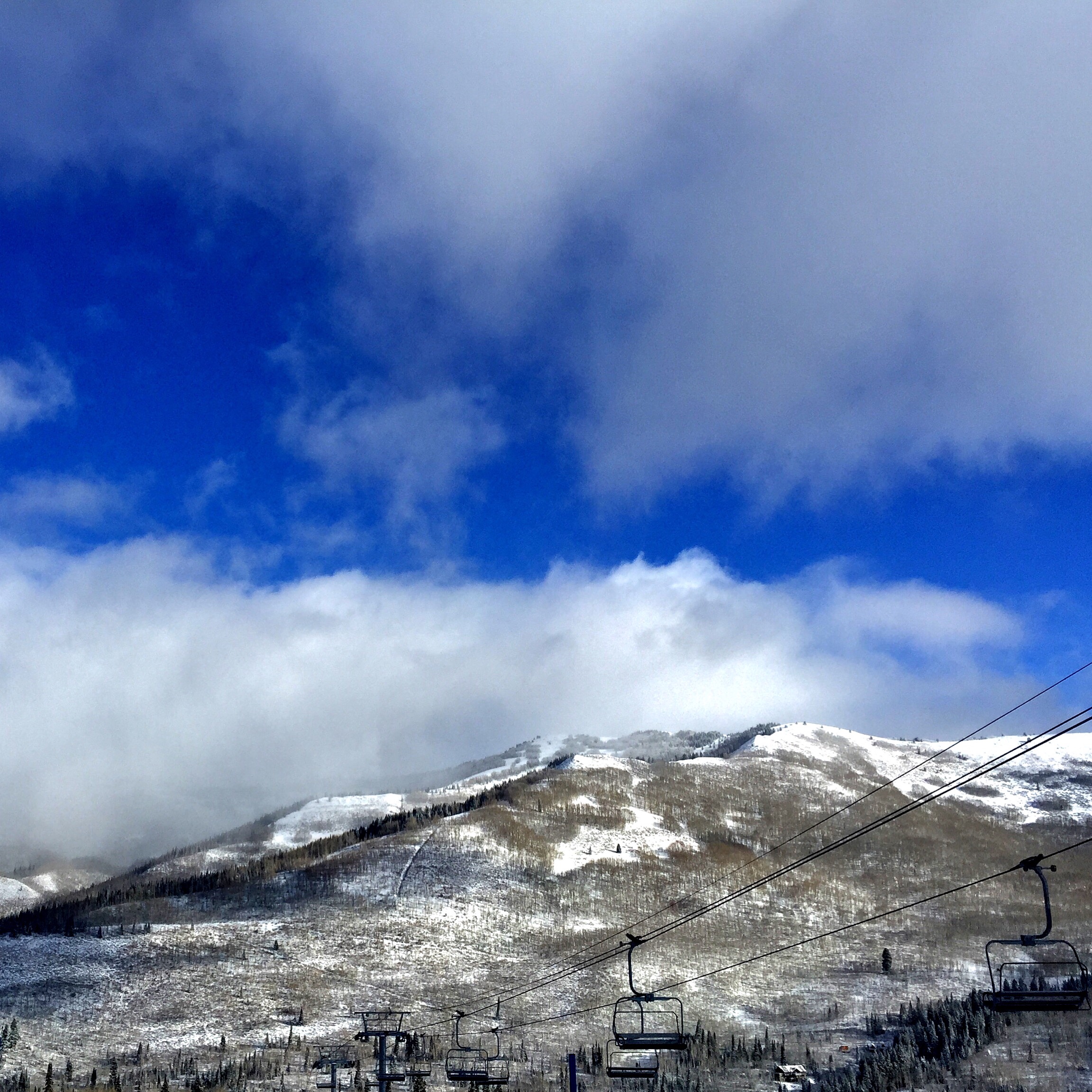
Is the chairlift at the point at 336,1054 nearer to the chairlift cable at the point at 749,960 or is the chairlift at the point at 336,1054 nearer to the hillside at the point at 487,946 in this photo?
the hillside at the point at 487,946

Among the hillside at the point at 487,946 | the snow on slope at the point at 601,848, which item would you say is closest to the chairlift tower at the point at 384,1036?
the hillside at the point at 487,946

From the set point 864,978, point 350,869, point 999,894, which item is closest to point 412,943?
point 350,869

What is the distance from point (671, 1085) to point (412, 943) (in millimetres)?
55105

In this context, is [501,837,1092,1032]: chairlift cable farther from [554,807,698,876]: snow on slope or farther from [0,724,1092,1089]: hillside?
[554,807,698,876]: snow on slope

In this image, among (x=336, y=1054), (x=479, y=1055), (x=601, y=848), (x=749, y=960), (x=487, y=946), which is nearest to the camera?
(x=336, y=1054)

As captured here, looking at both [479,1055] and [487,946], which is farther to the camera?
[487,946]

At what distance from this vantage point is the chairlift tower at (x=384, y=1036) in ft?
189

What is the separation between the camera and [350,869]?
167 metres

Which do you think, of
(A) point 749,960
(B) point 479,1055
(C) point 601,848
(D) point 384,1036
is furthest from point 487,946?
(D) point 384,1036

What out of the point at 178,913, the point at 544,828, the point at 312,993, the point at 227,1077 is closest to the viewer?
the point at 227,1077

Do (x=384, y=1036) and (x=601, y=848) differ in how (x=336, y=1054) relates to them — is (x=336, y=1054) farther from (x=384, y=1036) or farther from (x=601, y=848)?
(x=601, y=848)

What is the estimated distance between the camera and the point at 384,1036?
191 ft

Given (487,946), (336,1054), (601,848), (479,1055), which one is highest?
(601,848)

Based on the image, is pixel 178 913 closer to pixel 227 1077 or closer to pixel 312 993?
pixel 312 993
